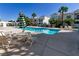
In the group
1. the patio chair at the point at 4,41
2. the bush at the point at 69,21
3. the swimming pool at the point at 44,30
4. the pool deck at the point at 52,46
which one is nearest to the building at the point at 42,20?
the swimming pool at the point at 44,30

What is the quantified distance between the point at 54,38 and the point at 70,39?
1.83 feet

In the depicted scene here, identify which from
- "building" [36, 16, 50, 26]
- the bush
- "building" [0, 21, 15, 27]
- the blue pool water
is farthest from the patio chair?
the bush

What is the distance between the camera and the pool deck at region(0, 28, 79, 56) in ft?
18.4

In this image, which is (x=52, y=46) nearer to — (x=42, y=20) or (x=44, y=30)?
(x=44, y=30)

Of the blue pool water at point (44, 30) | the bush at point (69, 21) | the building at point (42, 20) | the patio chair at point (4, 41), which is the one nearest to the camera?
the patio chair at point (4, 41)

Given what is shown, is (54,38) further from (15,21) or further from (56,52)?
(15,21)

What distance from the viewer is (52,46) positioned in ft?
19.8

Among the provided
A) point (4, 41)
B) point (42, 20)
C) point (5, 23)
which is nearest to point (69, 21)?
point (42, 20)

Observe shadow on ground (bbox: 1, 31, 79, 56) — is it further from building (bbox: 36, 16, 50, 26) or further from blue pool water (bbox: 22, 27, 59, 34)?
building (bbox: 36, 16, 50, 26)

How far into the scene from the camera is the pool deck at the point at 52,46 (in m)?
5.62

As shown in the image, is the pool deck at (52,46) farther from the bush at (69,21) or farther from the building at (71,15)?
the building at (71,15)

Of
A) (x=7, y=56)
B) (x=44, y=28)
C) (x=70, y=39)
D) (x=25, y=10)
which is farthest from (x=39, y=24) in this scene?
(x=7, y=56)

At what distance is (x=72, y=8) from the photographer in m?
5.89

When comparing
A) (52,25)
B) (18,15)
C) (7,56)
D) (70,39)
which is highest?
(18,15)
